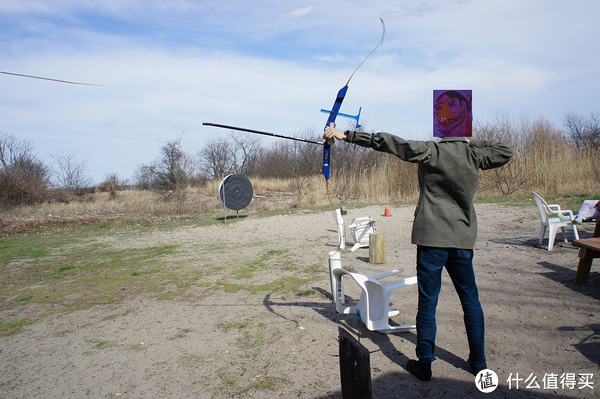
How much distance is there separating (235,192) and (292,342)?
448 inches

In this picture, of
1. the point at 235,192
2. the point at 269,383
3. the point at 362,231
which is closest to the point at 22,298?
the point at 269,383

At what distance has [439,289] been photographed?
281 centimetres

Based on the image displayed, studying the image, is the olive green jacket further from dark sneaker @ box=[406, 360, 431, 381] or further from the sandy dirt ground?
the sandy dirt ground

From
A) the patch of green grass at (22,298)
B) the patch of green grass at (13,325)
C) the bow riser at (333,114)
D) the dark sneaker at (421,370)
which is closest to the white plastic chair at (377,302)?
the dark sneaker at (421,370)

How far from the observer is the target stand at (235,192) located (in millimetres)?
14508

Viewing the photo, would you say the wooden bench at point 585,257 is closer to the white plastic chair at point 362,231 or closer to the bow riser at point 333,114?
the bow riser at point 333,114

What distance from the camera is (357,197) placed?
56.0 ft

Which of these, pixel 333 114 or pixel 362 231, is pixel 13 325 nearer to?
pixel 333 114

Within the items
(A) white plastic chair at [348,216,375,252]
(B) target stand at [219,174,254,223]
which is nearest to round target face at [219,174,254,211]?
(B) target stand at [219,174,254,223]

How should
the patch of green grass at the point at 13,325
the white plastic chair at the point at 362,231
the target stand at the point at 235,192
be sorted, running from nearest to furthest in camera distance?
the patch of green grass at the point at 13,325
the white plastic chair at the point at 362,231
the target stand at the point at 235,192

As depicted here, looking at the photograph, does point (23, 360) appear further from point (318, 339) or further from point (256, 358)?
point (318, 339)

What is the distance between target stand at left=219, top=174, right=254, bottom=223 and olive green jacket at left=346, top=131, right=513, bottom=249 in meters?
12.0

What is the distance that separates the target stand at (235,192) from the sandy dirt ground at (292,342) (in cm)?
825

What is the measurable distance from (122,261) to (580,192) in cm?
1392
